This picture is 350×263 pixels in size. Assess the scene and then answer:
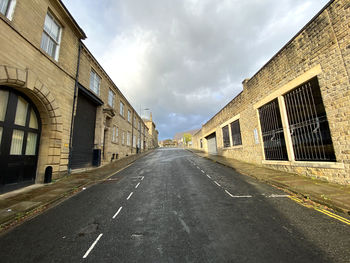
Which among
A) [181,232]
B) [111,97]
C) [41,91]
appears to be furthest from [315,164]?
[111,97]

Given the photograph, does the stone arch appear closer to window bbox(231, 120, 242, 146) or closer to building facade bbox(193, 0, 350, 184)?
building facade bbox(193, 0, 350, 184)

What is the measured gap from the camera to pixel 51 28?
9.02m

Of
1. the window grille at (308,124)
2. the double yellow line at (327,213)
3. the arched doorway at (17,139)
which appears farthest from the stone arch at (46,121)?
the window grille at (308,124)

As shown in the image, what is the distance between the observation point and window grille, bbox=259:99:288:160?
10.1 meters

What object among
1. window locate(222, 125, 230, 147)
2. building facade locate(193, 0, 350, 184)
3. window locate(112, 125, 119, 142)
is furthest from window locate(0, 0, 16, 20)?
window locate(222, 125, 230, 147)

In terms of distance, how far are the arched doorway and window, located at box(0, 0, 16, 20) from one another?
3.13 meters

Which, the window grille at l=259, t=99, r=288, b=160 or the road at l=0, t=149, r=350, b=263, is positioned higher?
the window grille at l=259, t=99, r=288, b=160

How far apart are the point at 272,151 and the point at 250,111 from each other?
4192 millimetres

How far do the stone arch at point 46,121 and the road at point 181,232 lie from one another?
15.1 feet

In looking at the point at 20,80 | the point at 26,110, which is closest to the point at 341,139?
the point at 20,80

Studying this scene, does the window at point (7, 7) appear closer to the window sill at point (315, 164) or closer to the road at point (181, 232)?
the road at point (181, 232)

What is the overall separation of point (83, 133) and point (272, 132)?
48.8ft

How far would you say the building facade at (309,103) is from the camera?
6.34m

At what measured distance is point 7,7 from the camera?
21.4 ft
